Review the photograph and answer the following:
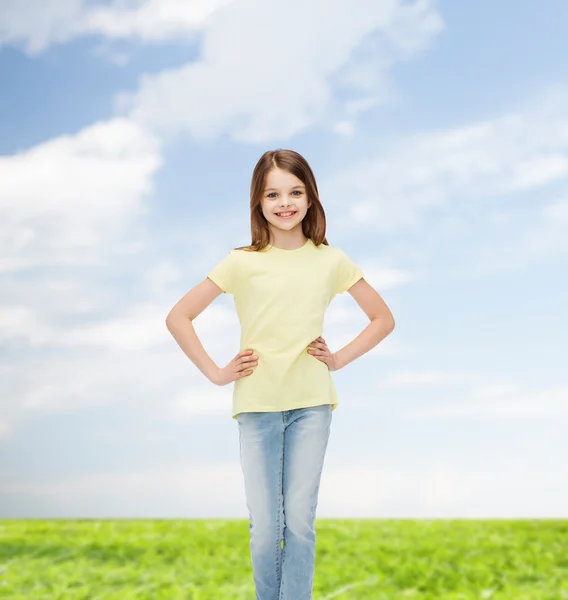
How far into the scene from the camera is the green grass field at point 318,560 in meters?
4.30

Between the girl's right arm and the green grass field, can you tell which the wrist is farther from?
the green grass field

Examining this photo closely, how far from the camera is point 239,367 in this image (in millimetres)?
2604

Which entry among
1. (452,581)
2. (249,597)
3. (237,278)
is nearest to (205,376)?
(237,278)

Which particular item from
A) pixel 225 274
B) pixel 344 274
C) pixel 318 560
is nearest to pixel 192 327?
pixel 225 274

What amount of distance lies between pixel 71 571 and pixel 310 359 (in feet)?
9.42

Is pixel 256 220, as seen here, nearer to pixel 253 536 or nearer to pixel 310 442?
pixel 310 442

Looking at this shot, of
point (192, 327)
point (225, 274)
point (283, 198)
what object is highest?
point (283, 198)

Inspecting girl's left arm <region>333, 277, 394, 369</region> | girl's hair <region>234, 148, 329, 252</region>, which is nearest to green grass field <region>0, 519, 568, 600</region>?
girl's left arm <region>333, 277, 394, 369</region>

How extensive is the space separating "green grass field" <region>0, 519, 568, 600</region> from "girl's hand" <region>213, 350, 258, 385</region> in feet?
6.58

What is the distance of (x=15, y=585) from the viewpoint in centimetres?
451

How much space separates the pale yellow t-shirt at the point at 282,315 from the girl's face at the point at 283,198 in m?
0.10

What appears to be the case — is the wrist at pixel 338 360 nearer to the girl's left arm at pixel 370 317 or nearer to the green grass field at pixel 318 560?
the girl's left arm at pixel 370 317

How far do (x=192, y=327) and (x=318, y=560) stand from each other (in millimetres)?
2564

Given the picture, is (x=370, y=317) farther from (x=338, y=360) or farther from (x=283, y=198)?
(x=283, y=198)
